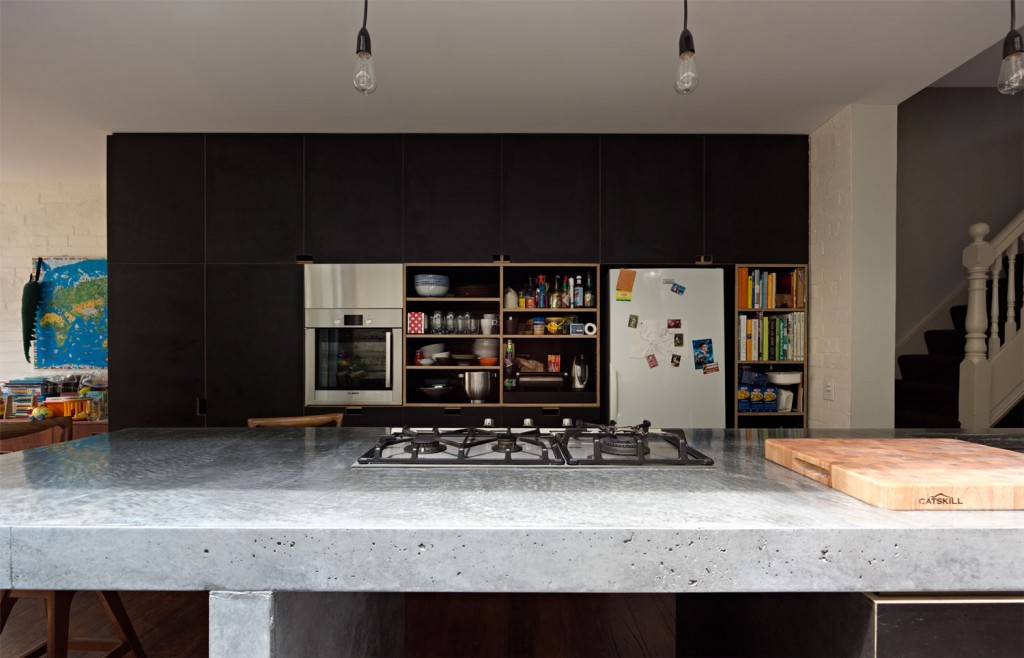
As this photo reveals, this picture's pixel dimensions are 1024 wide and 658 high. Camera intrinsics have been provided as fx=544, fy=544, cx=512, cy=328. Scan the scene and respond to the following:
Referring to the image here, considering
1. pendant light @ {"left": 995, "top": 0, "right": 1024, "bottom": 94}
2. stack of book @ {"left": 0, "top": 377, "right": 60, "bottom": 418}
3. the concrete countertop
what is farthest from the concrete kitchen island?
stack of book @ {"left": 0, "top": 377, "right": 60, "bottom": 418}

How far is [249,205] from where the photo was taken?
3.55m

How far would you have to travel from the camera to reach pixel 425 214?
3555 mm

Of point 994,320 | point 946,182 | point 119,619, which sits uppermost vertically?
point 946,182

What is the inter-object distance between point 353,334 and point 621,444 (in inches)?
104

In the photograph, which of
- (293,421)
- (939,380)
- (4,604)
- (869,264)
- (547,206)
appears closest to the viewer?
(4,604)

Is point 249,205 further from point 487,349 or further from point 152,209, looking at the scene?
point 487,349

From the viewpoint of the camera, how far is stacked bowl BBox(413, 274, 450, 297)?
3582 mm

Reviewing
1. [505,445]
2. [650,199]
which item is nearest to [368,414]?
[650,199]

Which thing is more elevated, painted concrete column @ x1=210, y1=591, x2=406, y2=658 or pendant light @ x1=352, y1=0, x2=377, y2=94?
pendant light @ x1=352, y1=0, x2=377, y2=94

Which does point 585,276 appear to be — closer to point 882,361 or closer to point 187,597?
point 882,361

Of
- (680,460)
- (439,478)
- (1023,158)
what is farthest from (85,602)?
(1023,158)

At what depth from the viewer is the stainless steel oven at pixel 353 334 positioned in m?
3.52

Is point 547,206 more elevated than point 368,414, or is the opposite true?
point 547,206

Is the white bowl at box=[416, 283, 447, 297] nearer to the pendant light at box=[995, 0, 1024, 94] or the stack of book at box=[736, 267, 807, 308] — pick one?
the stack of book at box=[736, 267, 807, 308]
